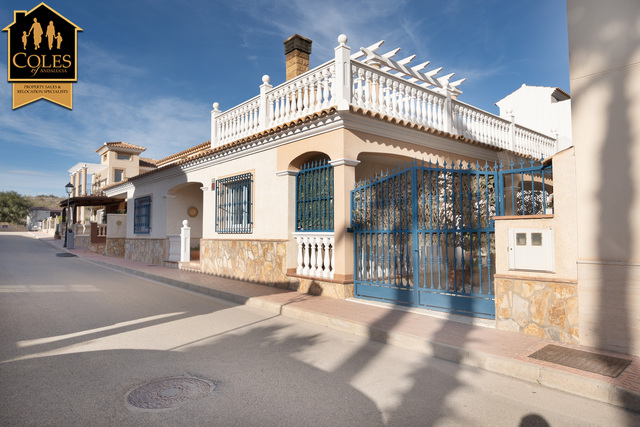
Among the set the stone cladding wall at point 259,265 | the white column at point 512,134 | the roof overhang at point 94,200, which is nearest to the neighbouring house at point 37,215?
the roof overhang at point 94,200

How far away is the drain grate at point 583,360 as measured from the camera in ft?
12.0

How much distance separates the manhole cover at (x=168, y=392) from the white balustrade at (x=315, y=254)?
15.0 feet

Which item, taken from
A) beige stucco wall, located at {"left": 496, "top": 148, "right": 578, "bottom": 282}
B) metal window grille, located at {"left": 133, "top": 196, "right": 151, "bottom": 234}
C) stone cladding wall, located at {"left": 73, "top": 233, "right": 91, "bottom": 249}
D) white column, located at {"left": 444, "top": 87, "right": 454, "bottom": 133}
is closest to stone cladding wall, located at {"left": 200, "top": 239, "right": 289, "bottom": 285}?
white column, located at {"left": 444, "top": 87, "right": 454, "bottom": 133}

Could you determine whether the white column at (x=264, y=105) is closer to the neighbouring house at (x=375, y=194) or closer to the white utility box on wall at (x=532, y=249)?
the neighbouring house at (x=375, y=194)

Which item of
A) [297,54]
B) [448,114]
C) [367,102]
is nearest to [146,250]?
[297,54]

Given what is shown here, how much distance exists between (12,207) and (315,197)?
73.0 m

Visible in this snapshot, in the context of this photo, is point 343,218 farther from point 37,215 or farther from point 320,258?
point 37,215

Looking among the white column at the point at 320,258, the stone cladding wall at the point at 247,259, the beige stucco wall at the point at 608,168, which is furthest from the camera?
the stone cladding wall at the point at 247,259

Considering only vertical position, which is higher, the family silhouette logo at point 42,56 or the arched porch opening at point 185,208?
the family silhouette logo at point 42,56

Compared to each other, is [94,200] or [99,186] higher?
[99,186]

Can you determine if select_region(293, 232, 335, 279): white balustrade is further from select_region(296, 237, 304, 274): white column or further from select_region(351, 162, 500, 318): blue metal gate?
select_region(351, 162, 500, 318): blue metal gate

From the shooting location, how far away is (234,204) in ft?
36.2

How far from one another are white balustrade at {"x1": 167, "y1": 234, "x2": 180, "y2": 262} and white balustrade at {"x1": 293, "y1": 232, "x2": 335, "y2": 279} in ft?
23.8

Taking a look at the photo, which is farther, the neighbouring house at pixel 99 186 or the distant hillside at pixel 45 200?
the distant hillside at pixel 45 200
